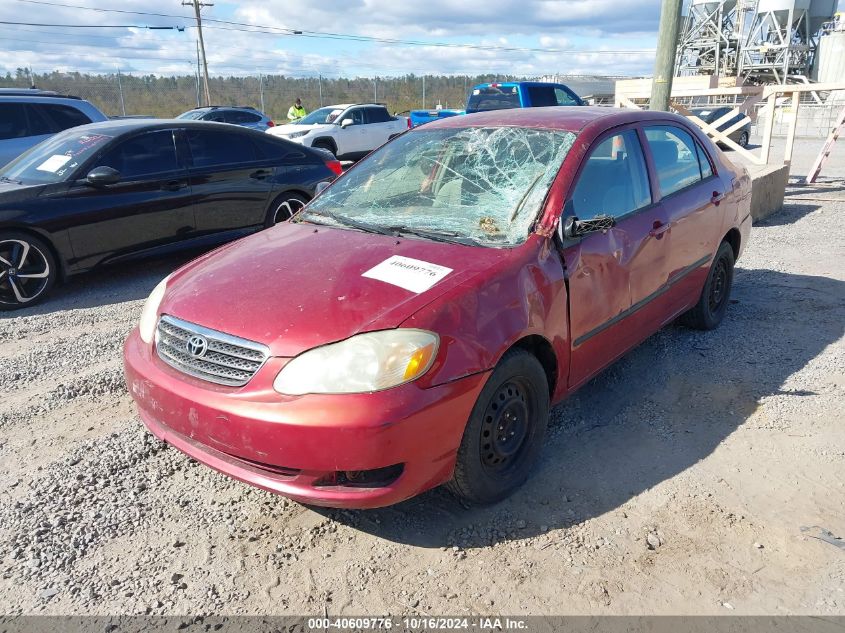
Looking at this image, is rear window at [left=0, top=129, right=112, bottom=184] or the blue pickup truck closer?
rear window at [left=0, top=129, right=112, bottom=184]

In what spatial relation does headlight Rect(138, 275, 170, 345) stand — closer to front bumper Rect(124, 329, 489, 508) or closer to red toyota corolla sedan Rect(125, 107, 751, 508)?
red toyota corolla sedan Rect(125, 107, 751, 508)

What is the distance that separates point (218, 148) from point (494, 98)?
898 centimetres

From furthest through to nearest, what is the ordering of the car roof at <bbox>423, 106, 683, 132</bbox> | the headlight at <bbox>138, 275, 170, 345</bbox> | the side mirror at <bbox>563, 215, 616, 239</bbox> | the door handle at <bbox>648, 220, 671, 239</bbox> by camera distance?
1. the door handle at <bbox>648, 220, 671, 239</bbox>
2. the car roof at <bbox>423, 106, 683, 132</bbox>
3. the side mirror at <bbox>563, 215, 616, 239</bbox>
4. the headlight at <bbox>138, 275, 170, 345</bbox>

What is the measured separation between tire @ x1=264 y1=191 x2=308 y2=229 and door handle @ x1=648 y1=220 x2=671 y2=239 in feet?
15.0

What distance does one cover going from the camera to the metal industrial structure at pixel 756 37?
47.4 metres

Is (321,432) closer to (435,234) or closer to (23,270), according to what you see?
(435,234)

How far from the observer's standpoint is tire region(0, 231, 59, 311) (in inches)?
217

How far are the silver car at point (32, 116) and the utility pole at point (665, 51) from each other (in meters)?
7.41

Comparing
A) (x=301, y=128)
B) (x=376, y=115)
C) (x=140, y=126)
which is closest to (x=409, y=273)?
(x=140, y=126)

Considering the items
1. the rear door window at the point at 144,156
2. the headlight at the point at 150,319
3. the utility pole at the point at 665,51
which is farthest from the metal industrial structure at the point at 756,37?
the headlight at the point at 150,319

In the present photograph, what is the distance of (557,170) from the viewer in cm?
321

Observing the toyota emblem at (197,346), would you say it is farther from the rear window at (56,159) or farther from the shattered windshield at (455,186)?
the rear window at (56,159)

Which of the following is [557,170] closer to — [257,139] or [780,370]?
[780,370]

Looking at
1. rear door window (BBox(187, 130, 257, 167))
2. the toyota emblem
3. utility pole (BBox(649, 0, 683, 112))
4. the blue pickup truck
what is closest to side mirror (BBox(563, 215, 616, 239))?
the toyota emblem
